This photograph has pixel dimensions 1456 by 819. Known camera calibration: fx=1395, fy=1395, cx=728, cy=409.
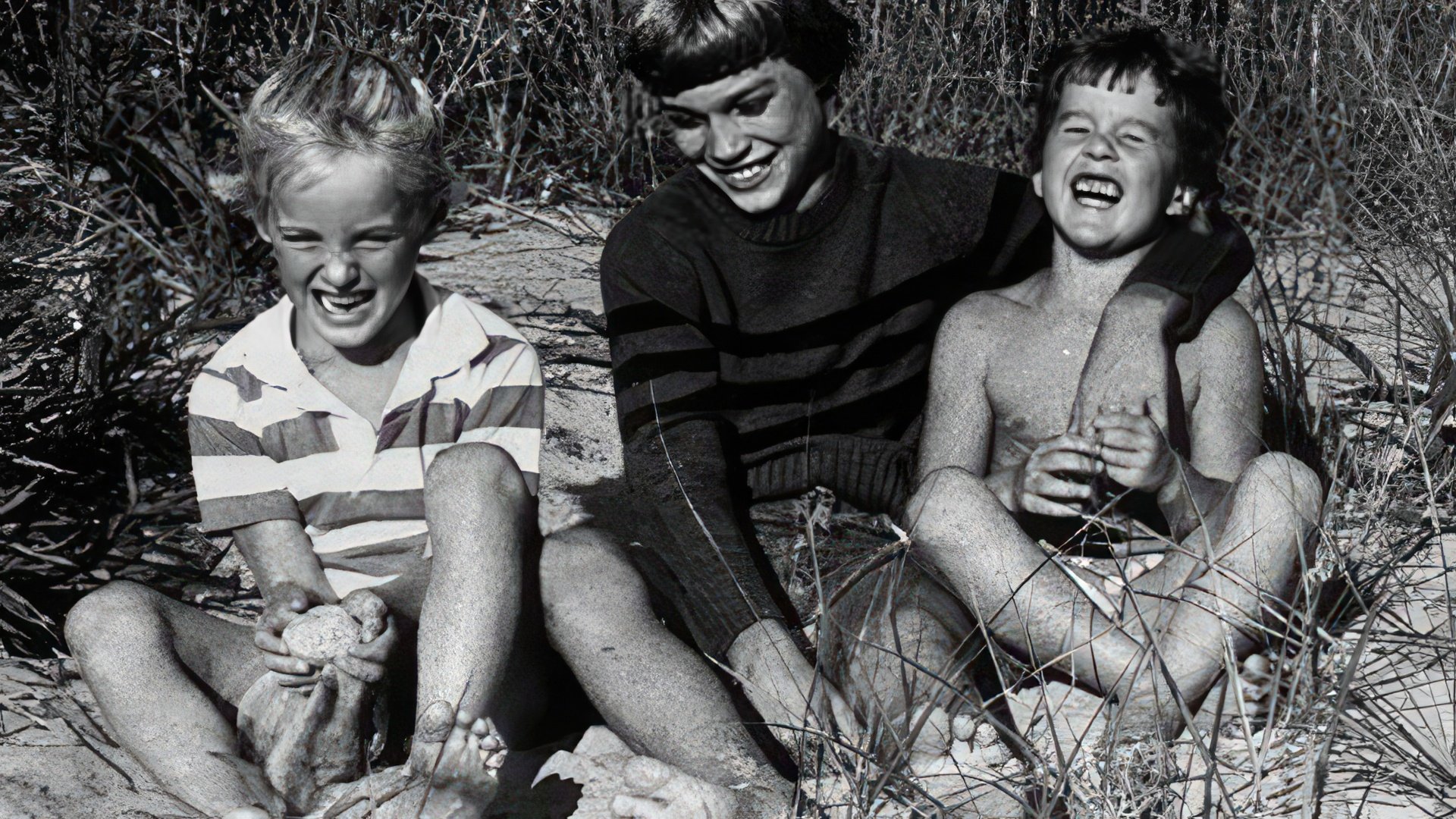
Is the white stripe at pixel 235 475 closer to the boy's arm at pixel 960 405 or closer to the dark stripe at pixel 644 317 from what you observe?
the dark stripe at pixel 644 317

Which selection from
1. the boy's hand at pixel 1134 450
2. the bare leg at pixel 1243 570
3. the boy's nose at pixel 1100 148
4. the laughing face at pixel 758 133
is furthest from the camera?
the laughing face at pixel 758 133

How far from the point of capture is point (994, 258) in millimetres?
2518

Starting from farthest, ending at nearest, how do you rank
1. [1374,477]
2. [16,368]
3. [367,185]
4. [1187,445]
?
1. [16,368]
2. [1374,477]
3. [1187,445]
4. [367,185]

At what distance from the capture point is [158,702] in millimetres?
1908

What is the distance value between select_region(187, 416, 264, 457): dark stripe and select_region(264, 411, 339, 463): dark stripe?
0.02 m

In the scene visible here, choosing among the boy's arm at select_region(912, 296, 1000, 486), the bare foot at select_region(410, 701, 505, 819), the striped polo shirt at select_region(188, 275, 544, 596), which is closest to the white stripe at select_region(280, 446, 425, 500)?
the striped polo shirt at select_region(188, 275, 544, 596)

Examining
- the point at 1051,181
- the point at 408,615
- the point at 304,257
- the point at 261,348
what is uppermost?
the point at 1051,181

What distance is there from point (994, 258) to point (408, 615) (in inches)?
47.2

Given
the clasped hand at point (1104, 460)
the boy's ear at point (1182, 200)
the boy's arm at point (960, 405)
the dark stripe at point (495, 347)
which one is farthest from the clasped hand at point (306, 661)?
the boy's ear at point (1182, 200)

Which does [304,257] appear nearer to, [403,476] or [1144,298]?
[403,476]

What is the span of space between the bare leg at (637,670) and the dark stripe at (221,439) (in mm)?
481

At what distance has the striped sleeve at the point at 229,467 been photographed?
2.09m

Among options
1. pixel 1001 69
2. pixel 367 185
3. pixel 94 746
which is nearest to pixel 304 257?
pixel 367 185

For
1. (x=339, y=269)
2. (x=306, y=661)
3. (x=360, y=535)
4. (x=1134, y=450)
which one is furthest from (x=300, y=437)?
(x=1134, y=450)
